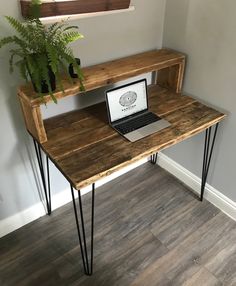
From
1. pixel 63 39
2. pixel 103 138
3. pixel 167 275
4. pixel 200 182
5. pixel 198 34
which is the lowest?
pixel 167 275

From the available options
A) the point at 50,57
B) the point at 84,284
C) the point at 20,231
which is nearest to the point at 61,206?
the point at 20,231

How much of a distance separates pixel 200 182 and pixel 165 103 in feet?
2.20

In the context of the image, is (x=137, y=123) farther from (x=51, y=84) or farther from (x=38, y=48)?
(x=38, y=48)

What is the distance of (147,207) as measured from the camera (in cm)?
197

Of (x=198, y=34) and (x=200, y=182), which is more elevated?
(x=198, y=34)

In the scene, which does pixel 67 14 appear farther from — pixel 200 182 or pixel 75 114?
pixel 200 182

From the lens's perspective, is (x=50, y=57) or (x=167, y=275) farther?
(x=167, y=275)

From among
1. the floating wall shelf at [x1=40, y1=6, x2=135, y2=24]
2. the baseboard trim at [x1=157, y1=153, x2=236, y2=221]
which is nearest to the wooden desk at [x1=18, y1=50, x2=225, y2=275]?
the baseboard trim at [x1=157, y1=153, x2=236, y2=221]

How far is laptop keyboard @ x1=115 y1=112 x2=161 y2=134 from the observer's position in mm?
1502

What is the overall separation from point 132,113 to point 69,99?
0.38m

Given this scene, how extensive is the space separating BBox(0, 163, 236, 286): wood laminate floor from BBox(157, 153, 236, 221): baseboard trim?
4 centimetres

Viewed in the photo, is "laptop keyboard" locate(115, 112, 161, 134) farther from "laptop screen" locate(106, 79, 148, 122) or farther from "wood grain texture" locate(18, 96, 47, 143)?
"wood grain texture" locate(18, 96, 47, 143)

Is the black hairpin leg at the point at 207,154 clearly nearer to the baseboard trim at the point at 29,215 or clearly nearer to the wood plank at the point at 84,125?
the wood plank at the point at 84,125

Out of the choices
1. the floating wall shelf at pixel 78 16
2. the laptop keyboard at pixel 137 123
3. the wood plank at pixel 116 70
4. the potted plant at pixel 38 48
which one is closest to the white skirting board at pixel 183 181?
the laptop keyboard at pixel 137 123
